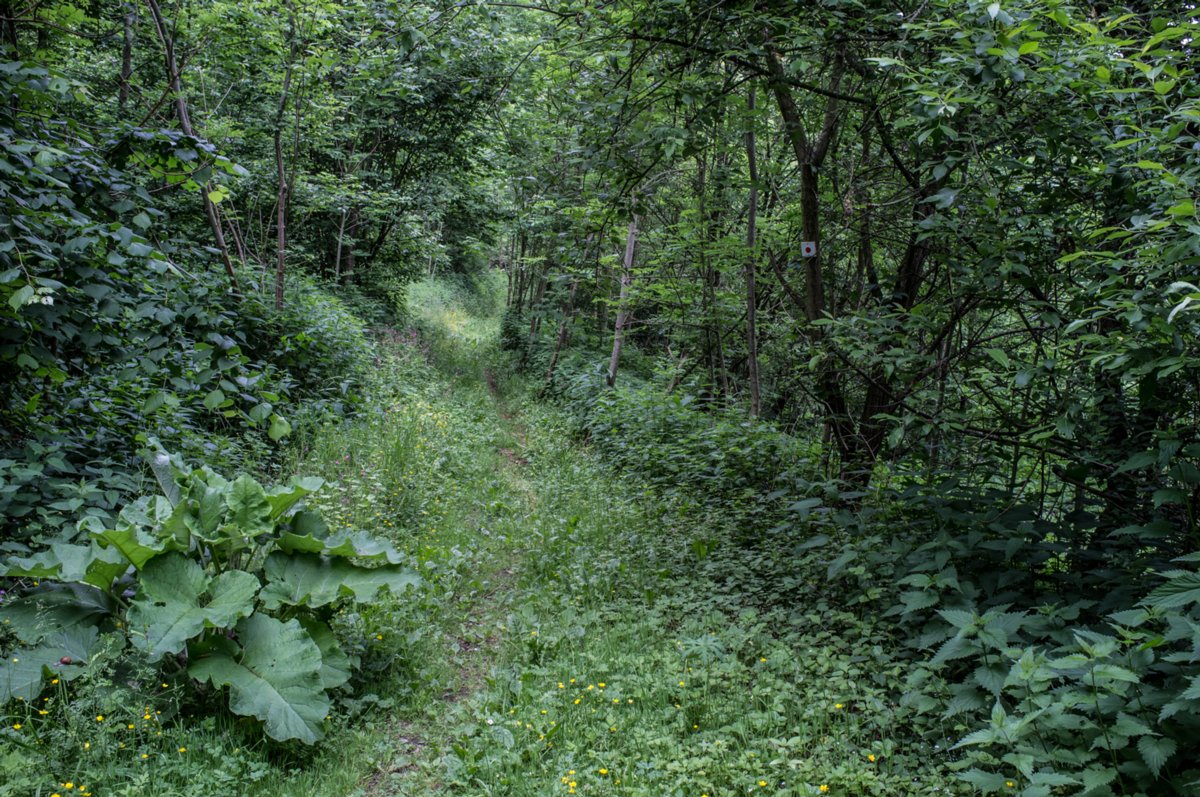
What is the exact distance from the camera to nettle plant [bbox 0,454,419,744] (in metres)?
3.22

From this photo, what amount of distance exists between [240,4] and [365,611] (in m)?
7.88

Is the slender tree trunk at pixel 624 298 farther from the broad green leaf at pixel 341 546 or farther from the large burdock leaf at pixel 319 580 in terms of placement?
the large burdock leaf at pixel 319 580

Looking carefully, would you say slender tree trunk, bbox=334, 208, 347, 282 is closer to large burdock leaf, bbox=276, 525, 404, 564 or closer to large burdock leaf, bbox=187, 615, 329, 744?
large burdock leaf, bbox=276, 525, 404, 564

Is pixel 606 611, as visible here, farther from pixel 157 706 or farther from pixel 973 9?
pixel 973 9

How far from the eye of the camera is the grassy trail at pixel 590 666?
10.7ft

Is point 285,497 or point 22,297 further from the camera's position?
point 285,497

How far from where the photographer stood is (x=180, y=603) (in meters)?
3.39

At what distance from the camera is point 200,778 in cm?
296

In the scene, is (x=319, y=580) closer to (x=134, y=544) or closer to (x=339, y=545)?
(x=339, y=545)

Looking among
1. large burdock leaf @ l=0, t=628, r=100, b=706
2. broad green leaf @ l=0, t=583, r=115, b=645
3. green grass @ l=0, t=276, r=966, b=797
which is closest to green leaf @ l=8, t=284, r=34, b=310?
broad green leaf @ l=0, t=583, r=115, b=645

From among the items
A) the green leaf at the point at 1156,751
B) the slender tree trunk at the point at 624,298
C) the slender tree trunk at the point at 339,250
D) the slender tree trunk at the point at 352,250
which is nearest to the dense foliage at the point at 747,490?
the green leaf at the point at 1156,751

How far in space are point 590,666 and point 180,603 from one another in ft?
7.67

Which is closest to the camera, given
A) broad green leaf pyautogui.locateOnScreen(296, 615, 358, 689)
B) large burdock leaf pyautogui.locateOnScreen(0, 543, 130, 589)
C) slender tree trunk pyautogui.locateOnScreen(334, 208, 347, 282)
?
large burdock leaf pyautogui.locateOnScreen(0, 543, 130, 589)

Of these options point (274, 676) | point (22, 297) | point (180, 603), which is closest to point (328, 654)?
point (274, 676)
